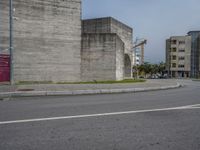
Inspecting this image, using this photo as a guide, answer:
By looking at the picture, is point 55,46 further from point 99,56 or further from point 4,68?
point 4,68

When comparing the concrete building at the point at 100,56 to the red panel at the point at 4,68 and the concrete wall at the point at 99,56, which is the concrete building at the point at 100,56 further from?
the red panel at the point at 4,68

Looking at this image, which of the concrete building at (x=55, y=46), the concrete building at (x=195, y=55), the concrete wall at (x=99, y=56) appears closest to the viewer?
the concrete building at (x=55, y=46)

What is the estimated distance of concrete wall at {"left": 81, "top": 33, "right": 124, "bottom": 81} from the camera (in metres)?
25.3

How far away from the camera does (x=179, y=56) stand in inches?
3915

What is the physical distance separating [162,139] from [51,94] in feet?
29.9

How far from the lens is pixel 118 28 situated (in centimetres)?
3459

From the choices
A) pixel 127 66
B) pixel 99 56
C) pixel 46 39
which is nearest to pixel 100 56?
pixel 99 56

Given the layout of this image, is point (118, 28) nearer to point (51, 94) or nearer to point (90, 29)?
point (90, 29)

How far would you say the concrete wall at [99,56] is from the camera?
83.1ft

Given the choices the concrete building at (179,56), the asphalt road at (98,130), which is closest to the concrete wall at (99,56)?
the asphalt road at (98,130)

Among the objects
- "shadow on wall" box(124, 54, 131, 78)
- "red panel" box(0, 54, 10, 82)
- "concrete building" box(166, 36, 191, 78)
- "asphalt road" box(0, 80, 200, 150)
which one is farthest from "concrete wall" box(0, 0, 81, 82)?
"concrete building" box(166, 36, 191, 78)

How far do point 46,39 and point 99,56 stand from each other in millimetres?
5706

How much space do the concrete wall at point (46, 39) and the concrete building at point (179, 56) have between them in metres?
80.8

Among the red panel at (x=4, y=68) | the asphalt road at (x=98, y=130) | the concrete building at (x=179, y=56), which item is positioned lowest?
the asphalt road at (x=98, y=130)
